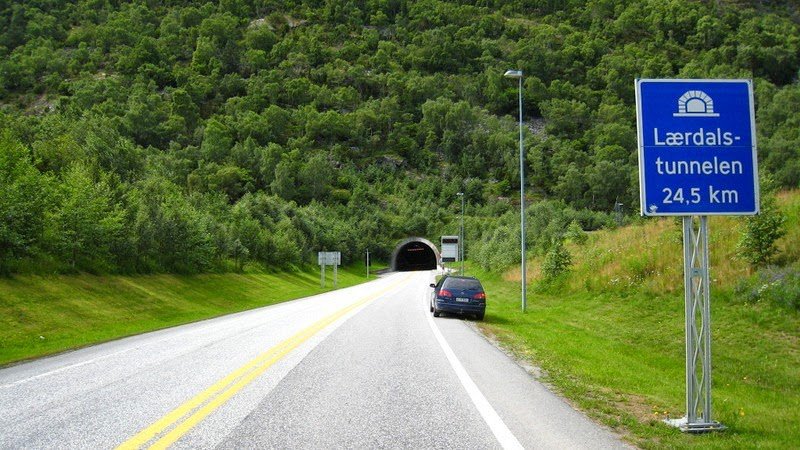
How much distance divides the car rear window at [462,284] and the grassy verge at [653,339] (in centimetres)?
135

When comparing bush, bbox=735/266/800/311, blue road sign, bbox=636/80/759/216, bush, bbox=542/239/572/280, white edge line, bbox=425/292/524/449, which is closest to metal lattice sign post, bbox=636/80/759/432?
blue road sign, bbox=636/80/759/216

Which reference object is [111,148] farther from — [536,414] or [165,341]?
[536,414]

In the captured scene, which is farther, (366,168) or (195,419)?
(366,168)

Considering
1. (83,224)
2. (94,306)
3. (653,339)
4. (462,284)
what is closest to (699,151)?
(653,339)

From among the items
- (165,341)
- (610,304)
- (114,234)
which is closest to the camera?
(165,341)

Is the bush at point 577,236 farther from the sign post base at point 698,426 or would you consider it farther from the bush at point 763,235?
the sign post base at point 698,426

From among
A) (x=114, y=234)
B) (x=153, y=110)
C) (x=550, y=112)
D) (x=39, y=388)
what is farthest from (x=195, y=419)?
(x=550, y=112)

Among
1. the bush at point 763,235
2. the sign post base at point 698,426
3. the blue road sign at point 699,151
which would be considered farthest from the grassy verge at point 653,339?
the blue road sign at point 699,151

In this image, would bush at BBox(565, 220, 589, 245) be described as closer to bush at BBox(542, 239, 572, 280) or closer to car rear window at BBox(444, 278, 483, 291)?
bush at BBox(542, 239, 572, 280)

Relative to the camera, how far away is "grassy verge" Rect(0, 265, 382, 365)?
15773mm

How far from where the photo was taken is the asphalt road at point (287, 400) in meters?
5.15

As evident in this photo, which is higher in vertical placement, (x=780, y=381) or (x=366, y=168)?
(x=366, y=168)

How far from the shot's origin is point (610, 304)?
66.9ft

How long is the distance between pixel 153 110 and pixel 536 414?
159406mm
